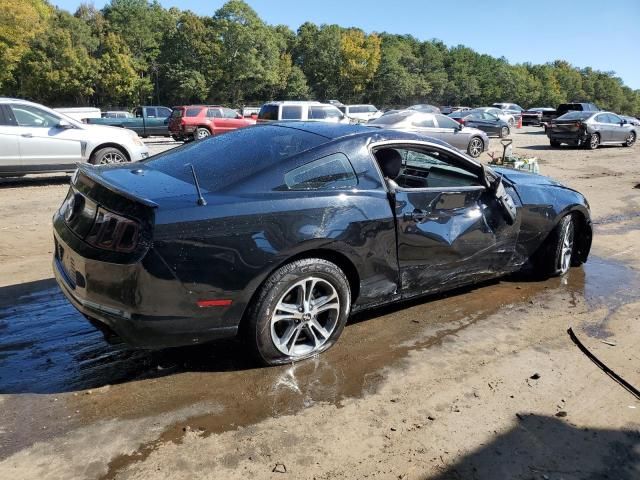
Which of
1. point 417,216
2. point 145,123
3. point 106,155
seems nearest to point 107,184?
point 417,216

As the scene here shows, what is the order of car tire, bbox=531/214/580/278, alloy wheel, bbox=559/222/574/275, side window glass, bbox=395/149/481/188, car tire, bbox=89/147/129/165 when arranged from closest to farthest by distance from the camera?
1. side window glass, bbox=395/149/481/188
2. car tire, bbox=531/214/580/278
3. alloy wheel, bbox=559/222/574/275
4. car tire, bbox=89/147/129/165

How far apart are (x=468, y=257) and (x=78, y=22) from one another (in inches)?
2379

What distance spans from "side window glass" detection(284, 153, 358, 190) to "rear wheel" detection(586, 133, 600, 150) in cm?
2030

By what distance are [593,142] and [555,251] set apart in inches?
724

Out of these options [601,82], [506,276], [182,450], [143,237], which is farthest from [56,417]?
[601,82]

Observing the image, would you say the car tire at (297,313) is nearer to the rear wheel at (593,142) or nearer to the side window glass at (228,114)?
the rear wheel at (593,142)

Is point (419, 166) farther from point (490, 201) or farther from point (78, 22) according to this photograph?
point (78, 22)

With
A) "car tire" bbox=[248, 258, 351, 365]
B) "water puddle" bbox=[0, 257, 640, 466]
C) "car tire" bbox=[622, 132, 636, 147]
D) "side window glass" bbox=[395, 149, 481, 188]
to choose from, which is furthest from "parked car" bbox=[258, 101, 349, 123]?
"car tire" bbox=[248, 258, 351, 365]

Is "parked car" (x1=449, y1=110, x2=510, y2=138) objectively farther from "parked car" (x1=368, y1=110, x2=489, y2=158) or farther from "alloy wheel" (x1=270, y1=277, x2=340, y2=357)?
"alloy wheel" (x1=270, y1=277, x2=340, y2=357)

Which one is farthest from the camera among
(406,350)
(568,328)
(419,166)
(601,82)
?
(601,82)

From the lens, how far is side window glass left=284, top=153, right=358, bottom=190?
3.59 m

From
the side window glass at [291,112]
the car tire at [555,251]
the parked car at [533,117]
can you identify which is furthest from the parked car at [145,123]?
the parked car at [533,117]

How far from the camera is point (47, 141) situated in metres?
10.2

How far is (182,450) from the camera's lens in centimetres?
272
